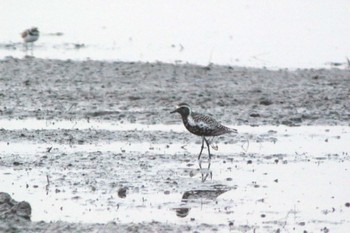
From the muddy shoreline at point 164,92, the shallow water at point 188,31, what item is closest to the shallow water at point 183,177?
the muddy shoreline at point 164,92

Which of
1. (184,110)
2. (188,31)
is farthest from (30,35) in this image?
(184,110)

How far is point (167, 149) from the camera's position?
14.6m

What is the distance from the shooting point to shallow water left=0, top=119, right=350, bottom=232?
10938 mm

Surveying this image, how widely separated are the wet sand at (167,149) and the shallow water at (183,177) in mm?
16

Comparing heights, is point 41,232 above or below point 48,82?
below

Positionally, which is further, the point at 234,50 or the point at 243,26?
the point at 243,26

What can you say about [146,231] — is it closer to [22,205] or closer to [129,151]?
[22,205]

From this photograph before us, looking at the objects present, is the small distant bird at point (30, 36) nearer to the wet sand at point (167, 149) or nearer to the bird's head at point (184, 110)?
the wet sand at point (167, 149)

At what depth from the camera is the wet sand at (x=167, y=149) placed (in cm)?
1094

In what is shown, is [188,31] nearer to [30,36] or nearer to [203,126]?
[30,36]

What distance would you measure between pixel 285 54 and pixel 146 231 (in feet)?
47.1

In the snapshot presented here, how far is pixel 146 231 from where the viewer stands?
401 inches

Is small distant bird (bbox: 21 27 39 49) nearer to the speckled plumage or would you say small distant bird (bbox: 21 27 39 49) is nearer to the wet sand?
the speckled plumage

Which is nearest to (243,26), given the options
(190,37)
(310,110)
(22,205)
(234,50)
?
(190,37)
